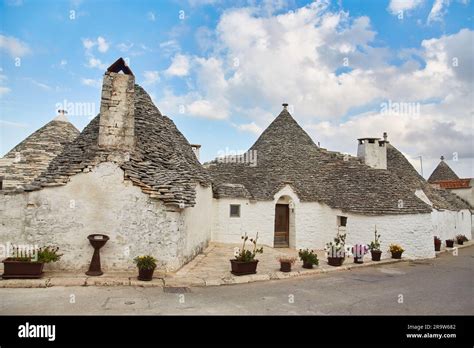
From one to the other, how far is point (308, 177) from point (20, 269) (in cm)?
1404

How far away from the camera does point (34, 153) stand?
1510cm

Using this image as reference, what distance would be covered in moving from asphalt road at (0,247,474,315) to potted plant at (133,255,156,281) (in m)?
0.50

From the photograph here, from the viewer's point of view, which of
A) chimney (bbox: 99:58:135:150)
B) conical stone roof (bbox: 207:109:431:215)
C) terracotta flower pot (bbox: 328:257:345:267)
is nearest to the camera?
chimney (bbox: 99:58:135:150)

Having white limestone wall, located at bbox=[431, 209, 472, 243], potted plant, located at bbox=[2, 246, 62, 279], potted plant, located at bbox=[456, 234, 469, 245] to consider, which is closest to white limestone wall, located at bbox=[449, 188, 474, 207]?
white limestone wall, located at bbox=[431, 209, 472, 243]

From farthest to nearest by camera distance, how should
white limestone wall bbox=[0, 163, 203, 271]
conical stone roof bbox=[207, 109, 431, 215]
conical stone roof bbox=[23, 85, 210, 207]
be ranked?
conical stone roof bbox=[207, 109, 431, 215]
conical stone roof bbox=[23, 85, 210, 207]
white limestone wall bbox=[0, 163, 203, 271]

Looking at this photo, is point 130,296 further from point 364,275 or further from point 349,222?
point 349,222

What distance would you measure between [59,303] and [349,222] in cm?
1324

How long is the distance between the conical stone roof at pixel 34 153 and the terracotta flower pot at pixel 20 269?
18.7 feet

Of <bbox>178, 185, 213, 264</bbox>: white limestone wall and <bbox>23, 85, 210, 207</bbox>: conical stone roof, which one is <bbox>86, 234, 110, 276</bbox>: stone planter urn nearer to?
<bbox>23, 85, 210, 207</bbox>: conical stone roof

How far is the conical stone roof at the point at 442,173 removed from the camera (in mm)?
32588

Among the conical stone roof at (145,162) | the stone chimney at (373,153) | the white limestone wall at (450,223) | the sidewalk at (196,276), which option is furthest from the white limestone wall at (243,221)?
the white limestone wall at (450,223)

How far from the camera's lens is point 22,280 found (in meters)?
7.99

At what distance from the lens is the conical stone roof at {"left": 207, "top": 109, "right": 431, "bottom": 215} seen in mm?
→ 16234

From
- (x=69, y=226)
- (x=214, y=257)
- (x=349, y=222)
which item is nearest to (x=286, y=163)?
(x=349, y=222)
